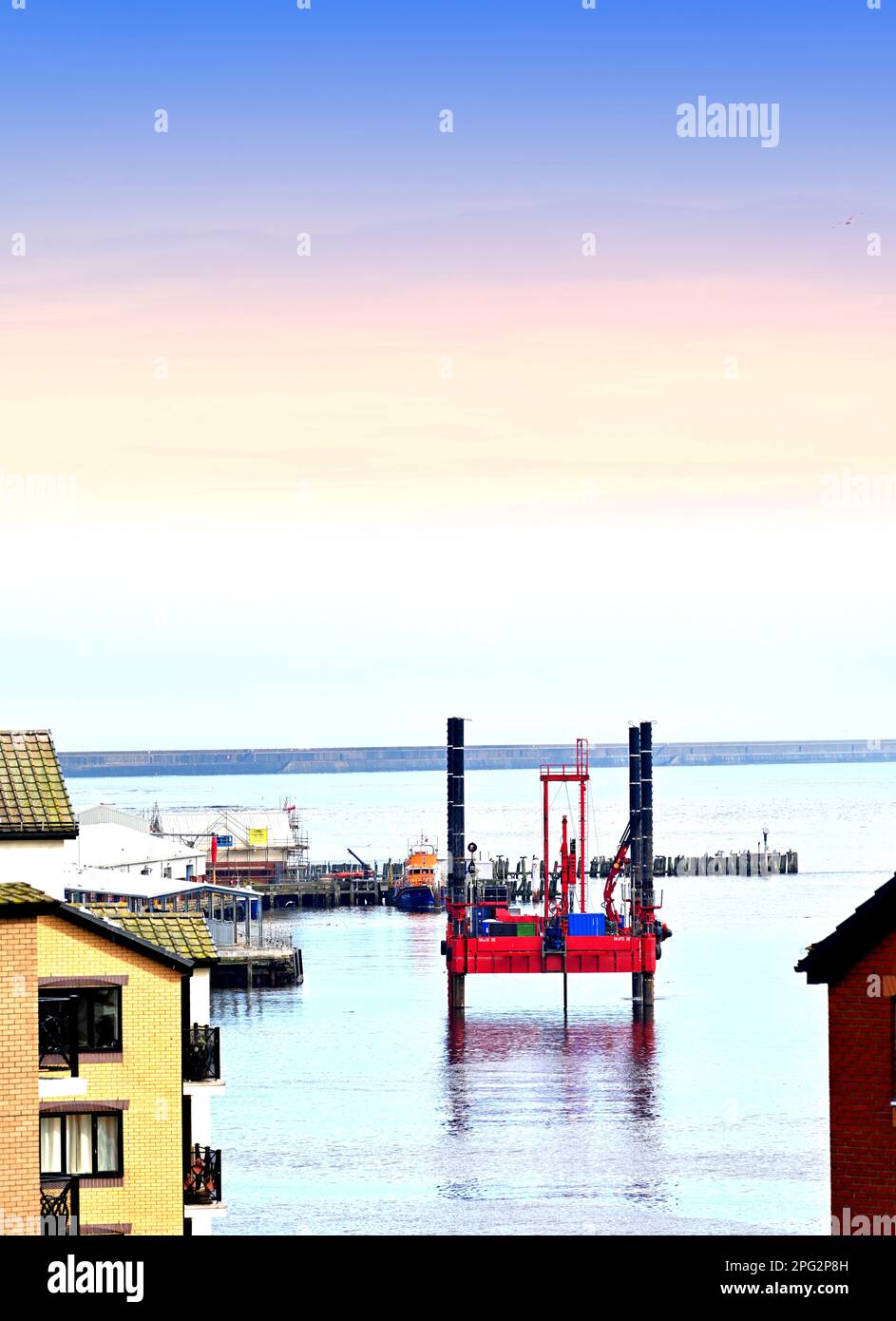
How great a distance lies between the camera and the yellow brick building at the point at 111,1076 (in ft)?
82.5

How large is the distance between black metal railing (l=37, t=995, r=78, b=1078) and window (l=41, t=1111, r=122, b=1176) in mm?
633

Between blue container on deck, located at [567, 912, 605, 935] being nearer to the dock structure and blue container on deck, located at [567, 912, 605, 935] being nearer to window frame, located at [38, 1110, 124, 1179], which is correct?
window frame, located at [38, 1110, 124, 1179]

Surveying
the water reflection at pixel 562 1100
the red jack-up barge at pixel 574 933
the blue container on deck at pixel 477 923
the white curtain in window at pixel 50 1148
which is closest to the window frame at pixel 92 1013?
the white curtain in window at pixel 50 1148

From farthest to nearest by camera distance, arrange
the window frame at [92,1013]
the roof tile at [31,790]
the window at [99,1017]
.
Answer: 1. the window at [99,1017]
2. the window frame at [92,1013]
3. the roof tile at [31,790]

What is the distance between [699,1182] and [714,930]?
3172 inches

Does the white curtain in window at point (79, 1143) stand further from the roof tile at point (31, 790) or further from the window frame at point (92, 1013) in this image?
the roof tile at point (31, 790)

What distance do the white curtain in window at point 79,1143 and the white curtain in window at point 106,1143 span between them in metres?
0.13

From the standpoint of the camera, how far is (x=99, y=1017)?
25.6m

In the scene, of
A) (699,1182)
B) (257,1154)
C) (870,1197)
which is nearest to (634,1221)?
(699,1182)

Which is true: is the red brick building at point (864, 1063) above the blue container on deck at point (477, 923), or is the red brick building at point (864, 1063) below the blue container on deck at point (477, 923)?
above

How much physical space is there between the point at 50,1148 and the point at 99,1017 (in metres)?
1.73

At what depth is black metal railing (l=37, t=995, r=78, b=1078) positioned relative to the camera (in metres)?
25.2

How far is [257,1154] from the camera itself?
60594 mm
